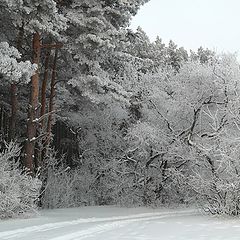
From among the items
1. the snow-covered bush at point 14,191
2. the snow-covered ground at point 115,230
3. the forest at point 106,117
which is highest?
the forest at point 106,117

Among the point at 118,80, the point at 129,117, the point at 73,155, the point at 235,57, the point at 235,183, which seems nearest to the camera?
the point at 235,183

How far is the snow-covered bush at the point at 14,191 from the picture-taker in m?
15.1

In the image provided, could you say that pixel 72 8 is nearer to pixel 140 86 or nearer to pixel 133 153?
pixel 140 86

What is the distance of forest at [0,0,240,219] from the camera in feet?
54.8

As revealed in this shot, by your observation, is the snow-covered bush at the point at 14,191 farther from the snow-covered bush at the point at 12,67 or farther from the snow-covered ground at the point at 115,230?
the snow-covered bush at the point at 12,67

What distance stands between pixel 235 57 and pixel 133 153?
311 inches

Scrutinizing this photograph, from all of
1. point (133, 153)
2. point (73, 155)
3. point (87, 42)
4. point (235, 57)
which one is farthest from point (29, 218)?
point (73, 155)

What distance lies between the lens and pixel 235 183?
56.3ft

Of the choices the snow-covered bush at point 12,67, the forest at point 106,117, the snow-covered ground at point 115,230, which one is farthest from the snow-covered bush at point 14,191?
the snow-covered bush at point 12,67

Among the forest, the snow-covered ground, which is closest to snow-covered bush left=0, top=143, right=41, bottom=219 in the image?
the forest

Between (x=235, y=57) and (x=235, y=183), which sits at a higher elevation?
(x=235, y=57)

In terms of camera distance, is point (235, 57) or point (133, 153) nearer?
point (235, 57)

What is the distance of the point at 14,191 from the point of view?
1531 centimetres

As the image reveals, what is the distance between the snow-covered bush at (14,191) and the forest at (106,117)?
41 millimetres
